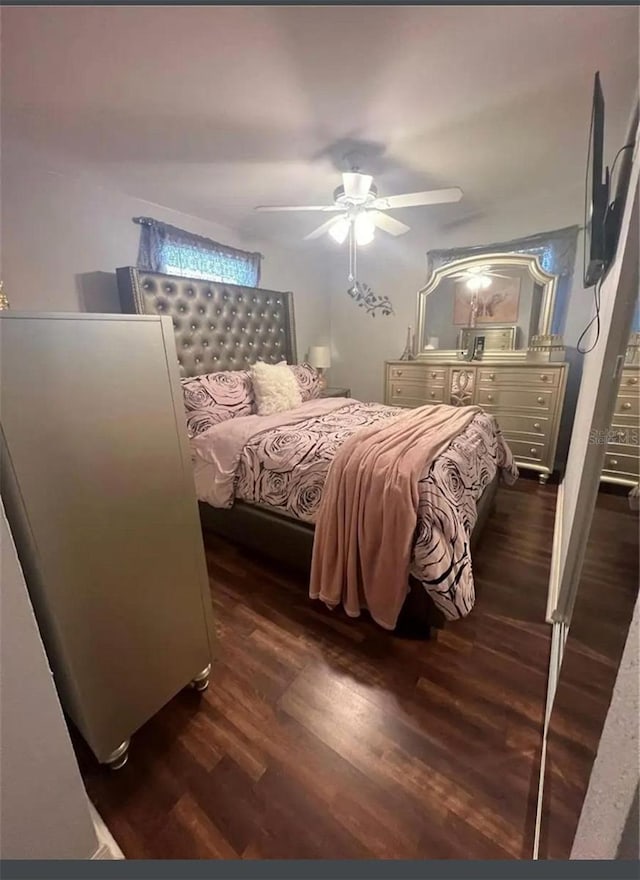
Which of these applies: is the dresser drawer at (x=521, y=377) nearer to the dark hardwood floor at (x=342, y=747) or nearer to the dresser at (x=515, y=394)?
the dresser at (x=515, y=394)

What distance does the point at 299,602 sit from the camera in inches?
66.0

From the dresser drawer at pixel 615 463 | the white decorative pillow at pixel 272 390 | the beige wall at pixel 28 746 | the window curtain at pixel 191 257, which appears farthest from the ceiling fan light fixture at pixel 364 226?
the beige wall at pixel 28 746

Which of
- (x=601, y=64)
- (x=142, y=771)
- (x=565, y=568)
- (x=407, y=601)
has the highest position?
(x=601, y=64)

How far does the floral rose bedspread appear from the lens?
4.27 feet

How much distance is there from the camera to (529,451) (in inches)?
115

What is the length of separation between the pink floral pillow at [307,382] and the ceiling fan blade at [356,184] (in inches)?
56.5

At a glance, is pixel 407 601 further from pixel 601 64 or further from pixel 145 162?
pixel 145 162

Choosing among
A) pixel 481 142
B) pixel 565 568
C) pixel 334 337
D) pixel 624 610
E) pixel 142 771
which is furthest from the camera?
pixel 334 337

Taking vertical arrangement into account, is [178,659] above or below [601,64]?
below

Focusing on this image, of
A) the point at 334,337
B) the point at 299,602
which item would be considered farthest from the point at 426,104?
the point at 334,337

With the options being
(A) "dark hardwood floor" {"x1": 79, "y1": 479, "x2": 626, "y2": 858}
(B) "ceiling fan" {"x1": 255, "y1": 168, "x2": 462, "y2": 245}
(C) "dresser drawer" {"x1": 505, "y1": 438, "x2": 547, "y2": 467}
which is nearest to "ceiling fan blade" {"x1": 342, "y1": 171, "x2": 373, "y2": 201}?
(B) "ceiling fan" {"x1": 255, "y1": 168, "x2": 462, "y2": 245}

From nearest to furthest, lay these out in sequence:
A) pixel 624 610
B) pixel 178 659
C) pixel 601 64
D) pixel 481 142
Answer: pixel 624 610, pixel 178 659, pixel 601 64, pixel 481 142

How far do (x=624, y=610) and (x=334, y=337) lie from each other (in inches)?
156

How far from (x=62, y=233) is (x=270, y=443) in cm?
175
